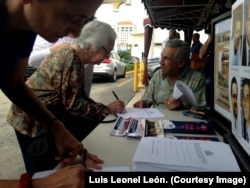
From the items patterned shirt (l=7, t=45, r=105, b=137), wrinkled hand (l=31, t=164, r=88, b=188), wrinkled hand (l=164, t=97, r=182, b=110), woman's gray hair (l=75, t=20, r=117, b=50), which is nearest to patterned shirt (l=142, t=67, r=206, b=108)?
wrinkled hand (l=164, t=97, r=182, b=110)

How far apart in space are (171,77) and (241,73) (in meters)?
1.51

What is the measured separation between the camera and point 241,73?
1035mm

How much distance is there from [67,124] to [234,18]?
36.9 inches

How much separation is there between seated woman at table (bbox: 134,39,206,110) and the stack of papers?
3.95 ft

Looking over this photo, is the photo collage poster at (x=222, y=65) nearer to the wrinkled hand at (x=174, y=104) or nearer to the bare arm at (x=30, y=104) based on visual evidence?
the wrinkled hand at (x=174, y=104)

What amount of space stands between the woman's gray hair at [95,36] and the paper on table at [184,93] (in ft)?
1.75

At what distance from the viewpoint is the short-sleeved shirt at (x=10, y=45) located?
0.99m

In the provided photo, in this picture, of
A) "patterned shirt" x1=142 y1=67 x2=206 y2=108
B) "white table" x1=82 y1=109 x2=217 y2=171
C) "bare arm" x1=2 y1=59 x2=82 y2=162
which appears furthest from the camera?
"patterned shirt" x1=142 y1=67 x2=206 y2=108

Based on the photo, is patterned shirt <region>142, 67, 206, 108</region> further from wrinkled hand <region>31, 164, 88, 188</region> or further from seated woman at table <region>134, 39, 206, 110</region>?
wrinkled hand <region>31, 164, 88, 188</region>

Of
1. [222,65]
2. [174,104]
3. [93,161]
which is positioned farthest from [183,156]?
[174,104]

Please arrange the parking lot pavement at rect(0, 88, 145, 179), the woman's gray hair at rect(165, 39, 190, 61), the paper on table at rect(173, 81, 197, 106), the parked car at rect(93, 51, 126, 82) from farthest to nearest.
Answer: the parked car at rect(93, 51, 126, 82) → the parking lot pavement at rect(0, 88, 145, 179) → the woman's gray hair at rect(165, 39, 190, 61) → the paper on table at rect(173, 81, 197, 106)

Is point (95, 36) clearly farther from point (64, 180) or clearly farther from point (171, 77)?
point (64, 180)

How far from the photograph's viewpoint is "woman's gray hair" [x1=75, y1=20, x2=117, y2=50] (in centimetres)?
176

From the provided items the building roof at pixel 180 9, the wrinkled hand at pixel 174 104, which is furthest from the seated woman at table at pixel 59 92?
the building roof at pixel 180 9
